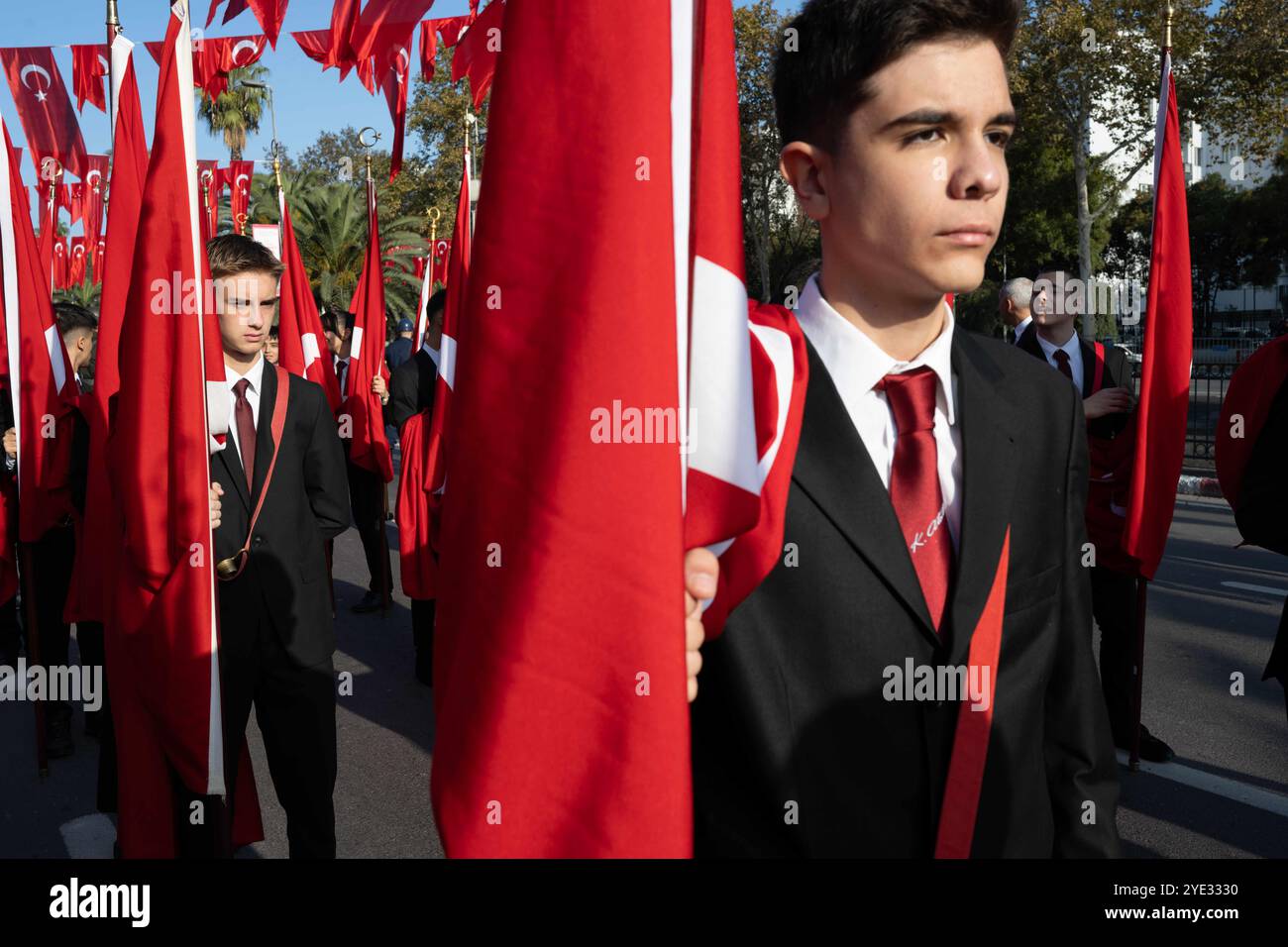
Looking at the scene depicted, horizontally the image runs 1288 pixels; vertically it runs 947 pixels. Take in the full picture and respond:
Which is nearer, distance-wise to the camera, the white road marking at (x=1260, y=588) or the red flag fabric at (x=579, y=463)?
the red flag fabric at (x=579, y=463)

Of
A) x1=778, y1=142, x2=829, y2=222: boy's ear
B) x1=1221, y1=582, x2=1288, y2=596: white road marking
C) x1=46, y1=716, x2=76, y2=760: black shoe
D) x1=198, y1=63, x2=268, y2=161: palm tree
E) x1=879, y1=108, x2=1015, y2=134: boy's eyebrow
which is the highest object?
x1=198, y1=63, x2=268, y2=161: palm tree

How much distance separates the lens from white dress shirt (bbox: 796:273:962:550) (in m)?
1.63

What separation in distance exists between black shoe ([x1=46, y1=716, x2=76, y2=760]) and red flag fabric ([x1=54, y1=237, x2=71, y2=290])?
65.6 feet

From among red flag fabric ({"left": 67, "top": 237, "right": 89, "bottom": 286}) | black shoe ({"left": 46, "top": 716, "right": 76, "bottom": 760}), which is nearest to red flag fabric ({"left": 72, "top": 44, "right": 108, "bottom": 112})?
black shoe ({"left": 46, "top": 716, "right": 76, "bottom": 760})

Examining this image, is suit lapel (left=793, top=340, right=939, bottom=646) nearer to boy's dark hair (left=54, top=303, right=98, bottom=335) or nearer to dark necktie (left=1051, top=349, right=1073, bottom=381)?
dark necktie (left=1051, top=349, right=1073, bottom=381)

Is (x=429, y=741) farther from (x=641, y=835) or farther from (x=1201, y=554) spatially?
(x=1201, y=554)

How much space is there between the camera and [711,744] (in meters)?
1.54

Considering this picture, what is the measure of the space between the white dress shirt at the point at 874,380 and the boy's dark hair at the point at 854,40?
0.25 metres

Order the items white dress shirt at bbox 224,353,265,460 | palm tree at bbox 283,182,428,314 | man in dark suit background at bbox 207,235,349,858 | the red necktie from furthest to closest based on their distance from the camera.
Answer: palm tree at bbox 283,182,428,314, white dress shirt at bbox 224,353,265,460, man in dark suit background at bbox 207,235,349,858, the red necktie

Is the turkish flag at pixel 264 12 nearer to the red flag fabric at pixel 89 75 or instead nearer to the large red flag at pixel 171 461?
the red flag fabric at pixel 89 75

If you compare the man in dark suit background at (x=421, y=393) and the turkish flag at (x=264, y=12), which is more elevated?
the turkish flag at (x=264, y=12)

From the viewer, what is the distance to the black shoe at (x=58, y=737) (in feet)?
18.9

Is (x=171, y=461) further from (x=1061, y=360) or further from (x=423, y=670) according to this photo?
(x=1061, y=360)

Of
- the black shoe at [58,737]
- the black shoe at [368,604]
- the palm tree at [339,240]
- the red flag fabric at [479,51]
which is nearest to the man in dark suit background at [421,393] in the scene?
the black shoe at [368,604]
